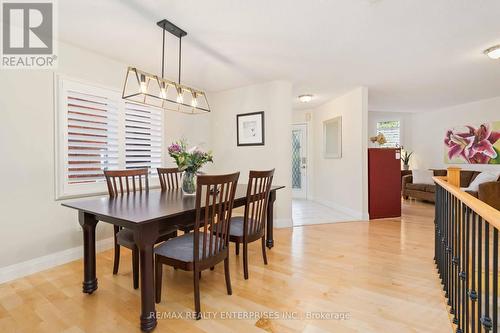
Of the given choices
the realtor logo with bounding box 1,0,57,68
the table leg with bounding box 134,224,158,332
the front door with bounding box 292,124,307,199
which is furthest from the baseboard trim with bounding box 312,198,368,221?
the realtor logo with bounding box 1,0,57,68

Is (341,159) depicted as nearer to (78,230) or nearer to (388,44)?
(388,44)

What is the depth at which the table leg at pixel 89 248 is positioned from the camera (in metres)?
2.03

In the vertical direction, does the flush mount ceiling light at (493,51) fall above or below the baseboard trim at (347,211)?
above

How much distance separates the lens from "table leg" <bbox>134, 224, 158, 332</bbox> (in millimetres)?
1621

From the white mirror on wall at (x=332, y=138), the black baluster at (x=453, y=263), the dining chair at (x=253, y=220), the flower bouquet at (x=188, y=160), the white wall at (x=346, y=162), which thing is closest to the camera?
the black baluster at (x=453, y=263)

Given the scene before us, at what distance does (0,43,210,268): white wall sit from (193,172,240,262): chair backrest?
1835mm

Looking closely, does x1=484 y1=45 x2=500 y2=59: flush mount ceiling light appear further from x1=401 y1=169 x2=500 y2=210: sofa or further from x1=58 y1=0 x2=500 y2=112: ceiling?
x1=401 y1=169 x2=500 y2=210: sofa

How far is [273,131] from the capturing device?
408 cm

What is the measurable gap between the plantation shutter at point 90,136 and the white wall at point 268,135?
1.91 meters

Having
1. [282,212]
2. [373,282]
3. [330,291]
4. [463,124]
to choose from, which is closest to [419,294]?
[373,282]

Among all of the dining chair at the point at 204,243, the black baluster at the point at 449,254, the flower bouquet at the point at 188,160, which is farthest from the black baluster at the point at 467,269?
the flower bouquet at the point at 188,160

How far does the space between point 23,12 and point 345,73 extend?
12.1 ft

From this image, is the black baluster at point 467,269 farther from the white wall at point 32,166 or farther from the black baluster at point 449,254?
the white wall at point 32,166

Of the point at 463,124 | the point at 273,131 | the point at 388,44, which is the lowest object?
the point at 273,131
